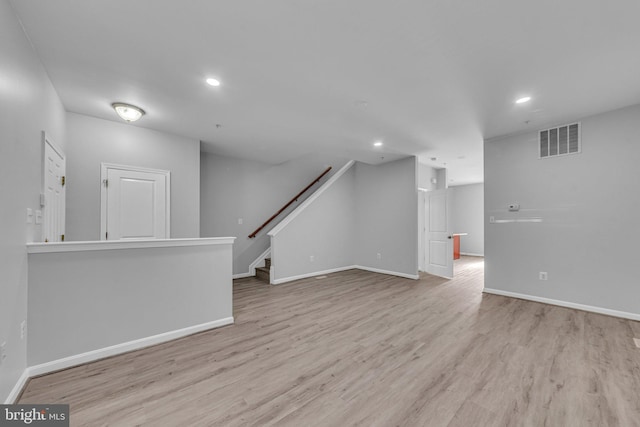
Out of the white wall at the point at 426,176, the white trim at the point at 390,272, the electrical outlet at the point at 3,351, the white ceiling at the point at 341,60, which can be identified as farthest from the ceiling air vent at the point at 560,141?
the electrical outlet at the point at 3,351

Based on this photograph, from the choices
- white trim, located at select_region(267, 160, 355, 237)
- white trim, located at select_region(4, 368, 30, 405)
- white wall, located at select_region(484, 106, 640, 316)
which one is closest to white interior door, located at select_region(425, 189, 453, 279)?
white wall, located at select_region(484, 106, 640, 316)

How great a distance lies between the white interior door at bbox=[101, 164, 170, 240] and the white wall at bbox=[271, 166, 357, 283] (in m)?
2.12

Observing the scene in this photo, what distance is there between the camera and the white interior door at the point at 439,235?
227 inches

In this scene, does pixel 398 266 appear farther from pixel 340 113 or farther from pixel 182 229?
pixel 182 229

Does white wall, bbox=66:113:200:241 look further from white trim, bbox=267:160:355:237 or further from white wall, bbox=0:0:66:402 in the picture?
white trim, bbox=267:160:355:237

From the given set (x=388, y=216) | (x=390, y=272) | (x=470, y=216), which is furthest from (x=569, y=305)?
(x=470, y=216)

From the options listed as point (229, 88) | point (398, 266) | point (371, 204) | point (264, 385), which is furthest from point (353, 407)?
point (371, 204)

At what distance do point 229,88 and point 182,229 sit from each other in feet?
8.45

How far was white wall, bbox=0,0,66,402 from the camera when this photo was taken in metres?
1.71

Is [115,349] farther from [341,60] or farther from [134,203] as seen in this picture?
[341,60]

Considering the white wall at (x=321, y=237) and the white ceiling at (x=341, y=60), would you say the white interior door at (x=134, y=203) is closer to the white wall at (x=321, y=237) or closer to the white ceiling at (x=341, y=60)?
the white ceiling at (x=341, y=60)

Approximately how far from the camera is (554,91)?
2910 millimetres

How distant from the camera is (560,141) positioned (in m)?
3.90

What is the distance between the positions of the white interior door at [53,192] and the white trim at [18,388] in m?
1.27
